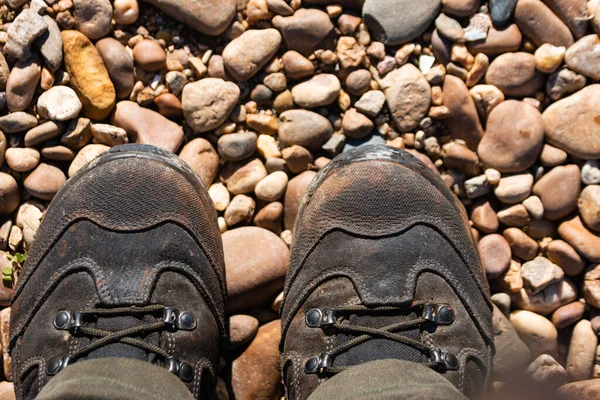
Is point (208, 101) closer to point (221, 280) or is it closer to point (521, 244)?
point (221, 280)

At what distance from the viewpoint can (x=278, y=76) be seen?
2186 millimetres

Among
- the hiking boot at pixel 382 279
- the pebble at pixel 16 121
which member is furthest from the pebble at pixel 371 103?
the pebble at pixel 16 121

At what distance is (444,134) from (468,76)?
203 mm

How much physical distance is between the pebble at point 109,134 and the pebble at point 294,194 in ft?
1.84

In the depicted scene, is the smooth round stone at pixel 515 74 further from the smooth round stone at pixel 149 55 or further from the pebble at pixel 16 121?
the pebble at pixel 16 121

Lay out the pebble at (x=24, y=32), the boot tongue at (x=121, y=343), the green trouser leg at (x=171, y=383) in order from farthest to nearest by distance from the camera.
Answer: the pebble at (x=24, y=32) → the boot tongue at (x=121, y=343) → the green trouser leg at (x=171, y=383)

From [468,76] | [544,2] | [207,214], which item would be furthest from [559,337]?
[207,214]

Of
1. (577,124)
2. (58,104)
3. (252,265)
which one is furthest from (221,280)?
(577,124)

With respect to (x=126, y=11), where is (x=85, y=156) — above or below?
below

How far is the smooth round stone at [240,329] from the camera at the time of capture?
2113 millimetres

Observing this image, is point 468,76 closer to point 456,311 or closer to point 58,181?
point 456,311

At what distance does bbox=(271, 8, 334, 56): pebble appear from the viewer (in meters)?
2.14

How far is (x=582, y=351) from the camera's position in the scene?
216 cm

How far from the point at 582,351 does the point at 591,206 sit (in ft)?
1.56
